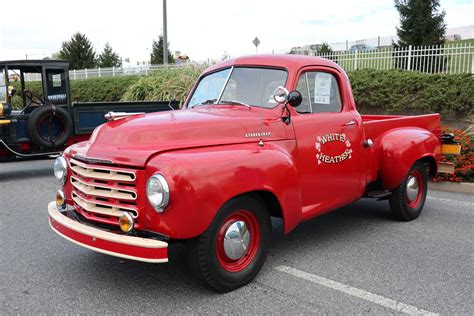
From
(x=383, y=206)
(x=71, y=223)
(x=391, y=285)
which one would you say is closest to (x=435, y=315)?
(x=391, y=285)

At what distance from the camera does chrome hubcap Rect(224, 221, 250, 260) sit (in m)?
3.33

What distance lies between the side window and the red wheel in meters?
1.30

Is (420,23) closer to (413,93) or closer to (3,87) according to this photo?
(413,93)

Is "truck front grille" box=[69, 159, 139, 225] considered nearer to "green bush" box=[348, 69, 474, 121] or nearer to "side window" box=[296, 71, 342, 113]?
"side window" box=[296, 71, 342, 113]

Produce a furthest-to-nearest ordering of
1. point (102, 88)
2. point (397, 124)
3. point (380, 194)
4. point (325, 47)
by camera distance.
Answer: point (102, 88)
point (325, 47)
point (397, 124)
point (380, 194)

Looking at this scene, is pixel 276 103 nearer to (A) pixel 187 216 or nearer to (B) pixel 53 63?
(A) pixel 187 216

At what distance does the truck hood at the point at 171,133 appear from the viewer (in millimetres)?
3293

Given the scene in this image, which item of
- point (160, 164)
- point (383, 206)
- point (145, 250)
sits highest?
point (160, 164)

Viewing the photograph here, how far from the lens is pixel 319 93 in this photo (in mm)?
4523

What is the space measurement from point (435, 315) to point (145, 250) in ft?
6.64

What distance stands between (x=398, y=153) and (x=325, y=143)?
3.90 ft

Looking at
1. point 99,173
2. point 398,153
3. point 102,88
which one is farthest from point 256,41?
point 99,173

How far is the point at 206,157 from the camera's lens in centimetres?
322

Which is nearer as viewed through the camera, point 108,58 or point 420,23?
point 420,23
